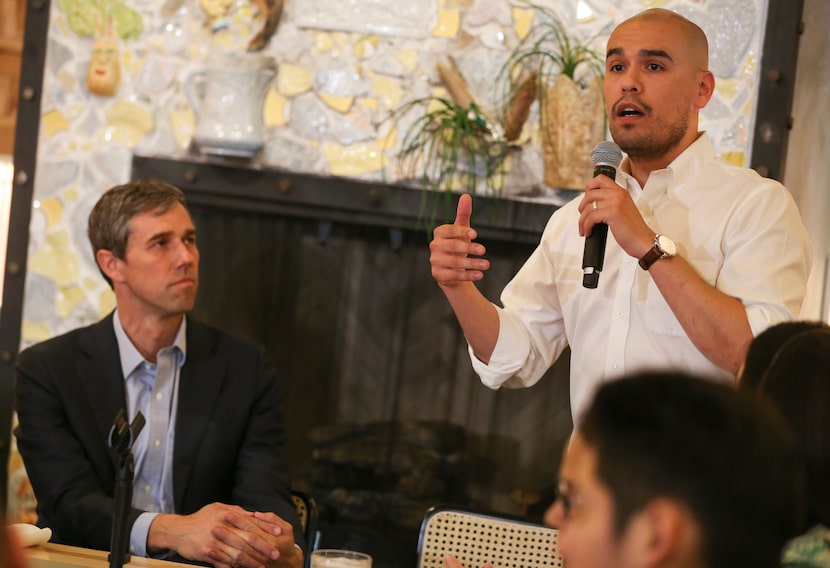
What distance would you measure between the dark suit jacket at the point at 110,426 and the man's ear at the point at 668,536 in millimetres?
1529

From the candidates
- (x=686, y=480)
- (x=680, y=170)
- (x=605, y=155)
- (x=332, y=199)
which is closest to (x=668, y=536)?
(x=686, y=480)

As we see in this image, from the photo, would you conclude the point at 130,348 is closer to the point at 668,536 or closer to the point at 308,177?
the point at 308,177

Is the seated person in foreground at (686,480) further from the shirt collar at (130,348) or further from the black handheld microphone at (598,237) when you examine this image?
the shirt collar at (130,348)

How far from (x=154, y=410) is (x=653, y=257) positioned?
4.29 ft

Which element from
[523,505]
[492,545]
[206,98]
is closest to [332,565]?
[492,545]

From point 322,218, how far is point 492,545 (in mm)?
1540

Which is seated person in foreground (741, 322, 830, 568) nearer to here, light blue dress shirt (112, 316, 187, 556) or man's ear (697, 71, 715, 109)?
man's ear (697, 71, 715, 109)

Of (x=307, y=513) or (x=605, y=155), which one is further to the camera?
(x=307, y=513)

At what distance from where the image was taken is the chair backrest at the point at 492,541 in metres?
2.21

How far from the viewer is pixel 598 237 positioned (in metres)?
1.85

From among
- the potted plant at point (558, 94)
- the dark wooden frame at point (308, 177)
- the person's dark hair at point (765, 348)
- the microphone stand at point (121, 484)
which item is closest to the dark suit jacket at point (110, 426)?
the microphone stand at point (121, 484)

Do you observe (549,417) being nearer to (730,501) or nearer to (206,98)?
(206,98)

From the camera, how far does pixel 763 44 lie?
128 inches

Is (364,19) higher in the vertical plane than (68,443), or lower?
higher
